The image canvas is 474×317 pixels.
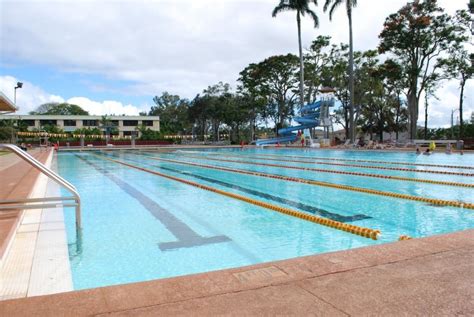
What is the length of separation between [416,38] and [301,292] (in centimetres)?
2981

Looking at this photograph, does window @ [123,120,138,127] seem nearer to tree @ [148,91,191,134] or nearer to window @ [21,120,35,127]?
tree @ [148,91,191,134]

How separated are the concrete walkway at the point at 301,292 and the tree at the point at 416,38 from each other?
28.4m

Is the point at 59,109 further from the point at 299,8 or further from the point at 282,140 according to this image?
the point at 299,8

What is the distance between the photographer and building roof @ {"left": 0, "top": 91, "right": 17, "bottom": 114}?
312 inches

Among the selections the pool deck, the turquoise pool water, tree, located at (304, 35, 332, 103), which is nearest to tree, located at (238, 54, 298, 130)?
tree, located at (304, 35, 332, 103)

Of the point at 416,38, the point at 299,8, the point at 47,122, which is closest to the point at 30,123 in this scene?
the point at 47,122

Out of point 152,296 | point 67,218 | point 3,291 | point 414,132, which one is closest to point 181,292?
point 152,296

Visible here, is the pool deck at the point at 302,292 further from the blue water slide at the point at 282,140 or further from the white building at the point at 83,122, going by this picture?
the white building at the point at 83,122

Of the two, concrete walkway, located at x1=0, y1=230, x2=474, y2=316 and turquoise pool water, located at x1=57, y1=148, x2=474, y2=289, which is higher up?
concrete walkway, located at x1=0, y1=230, x2=474, y2=316

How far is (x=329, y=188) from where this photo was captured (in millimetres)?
8836

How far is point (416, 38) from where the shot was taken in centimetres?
2744

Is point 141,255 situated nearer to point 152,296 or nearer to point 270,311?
point 152,296

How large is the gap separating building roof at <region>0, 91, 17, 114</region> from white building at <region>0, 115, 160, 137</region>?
51.0 m

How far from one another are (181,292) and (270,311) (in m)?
0.58
